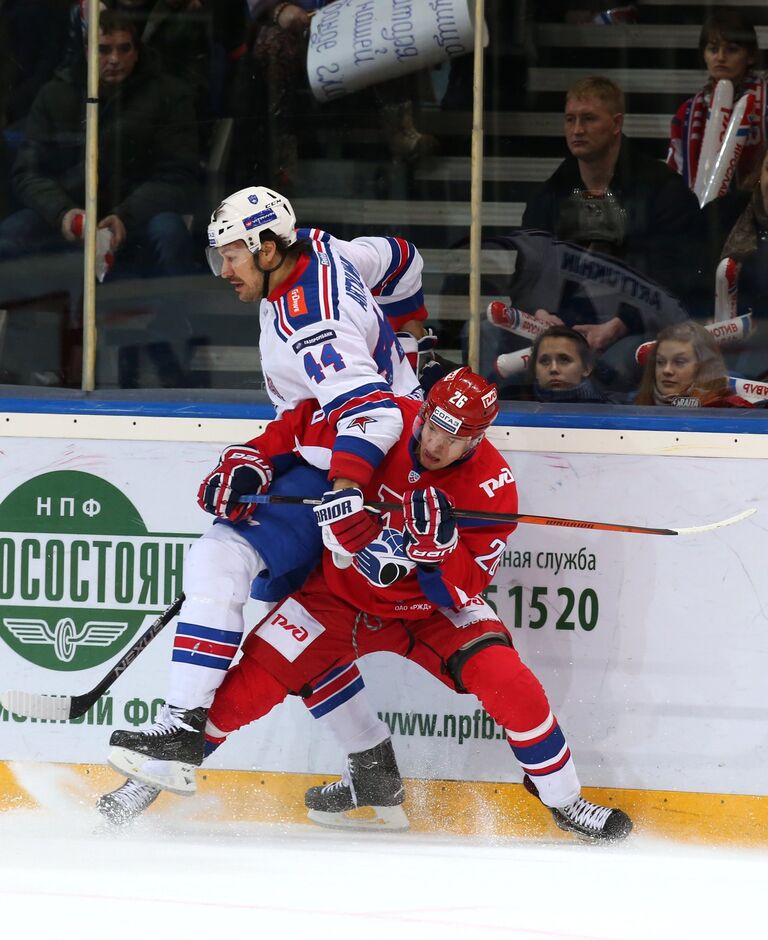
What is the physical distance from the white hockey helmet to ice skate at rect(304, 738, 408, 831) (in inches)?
44.8

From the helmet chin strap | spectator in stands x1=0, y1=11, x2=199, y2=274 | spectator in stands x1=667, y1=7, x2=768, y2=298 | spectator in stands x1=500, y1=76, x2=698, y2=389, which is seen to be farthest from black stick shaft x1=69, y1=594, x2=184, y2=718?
spectator in stands x1=667, y1=7, x2=768, y2=298

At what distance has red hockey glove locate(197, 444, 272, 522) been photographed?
9.10ft

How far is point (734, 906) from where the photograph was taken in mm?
2553

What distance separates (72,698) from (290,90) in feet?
4.86

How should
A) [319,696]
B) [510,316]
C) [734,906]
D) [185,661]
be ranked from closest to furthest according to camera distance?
[734,906], [185,661], [319,696], [510,316]

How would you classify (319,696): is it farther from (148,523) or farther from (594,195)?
(594,195)

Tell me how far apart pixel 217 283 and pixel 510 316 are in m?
0.69

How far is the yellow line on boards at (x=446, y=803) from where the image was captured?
304 centimetres

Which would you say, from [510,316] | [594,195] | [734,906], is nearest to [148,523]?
[510,316]

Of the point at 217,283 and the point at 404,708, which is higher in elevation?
the point at 217,283

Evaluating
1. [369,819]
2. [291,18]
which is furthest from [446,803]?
[291,18]

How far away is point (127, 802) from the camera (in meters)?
2.83

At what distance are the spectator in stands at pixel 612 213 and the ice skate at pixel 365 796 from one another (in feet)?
3.32

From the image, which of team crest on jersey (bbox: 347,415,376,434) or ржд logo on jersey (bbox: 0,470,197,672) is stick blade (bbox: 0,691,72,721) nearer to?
ржд logo on jersey (bbox: 0,470,197,672)
